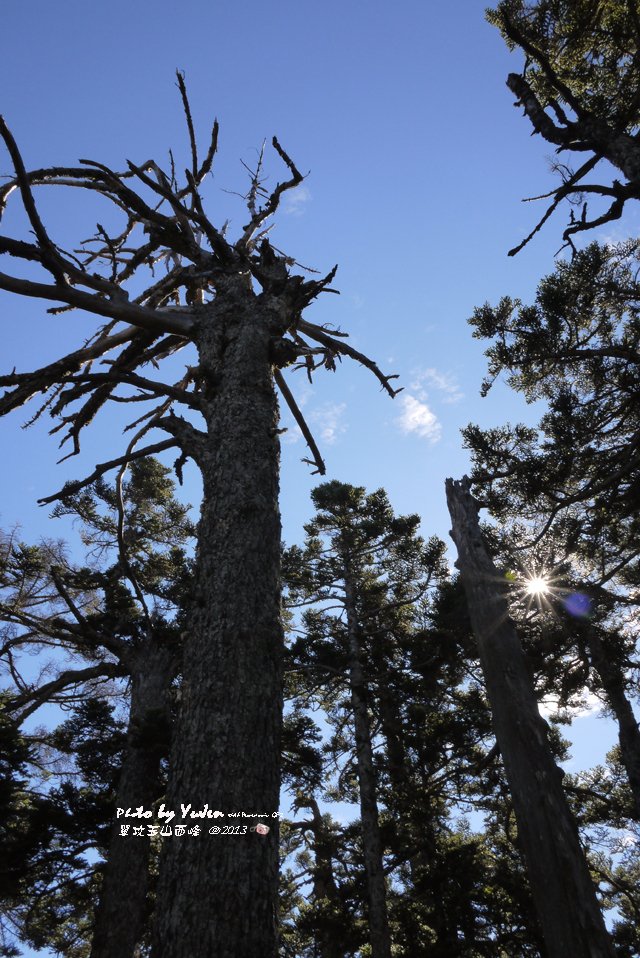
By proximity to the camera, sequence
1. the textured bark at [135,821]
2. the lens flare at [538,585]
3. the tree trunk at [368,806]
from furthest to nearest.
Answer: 1. the lens flare at [538,585]
2. the tree trunk at [368,806]
3. the textured bark at [135,821]

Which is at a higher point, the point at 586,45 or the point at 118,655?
the point at 586,45

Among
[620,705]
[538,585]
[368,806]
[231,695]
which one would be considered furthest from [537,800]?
[368,806]

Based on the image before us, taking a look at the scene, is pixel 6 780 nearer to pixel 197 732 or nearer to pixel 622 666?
pixel 197 732

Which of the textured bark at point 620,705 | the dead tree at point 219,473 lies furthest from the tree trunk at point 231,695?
the textured bark at point 620,705

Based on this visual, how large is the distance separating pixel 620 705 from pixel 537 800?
6.20 m

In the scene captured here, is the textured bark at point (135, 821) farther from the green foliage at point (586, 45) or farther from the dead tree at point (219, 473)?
the green foliage at point (586, 45)

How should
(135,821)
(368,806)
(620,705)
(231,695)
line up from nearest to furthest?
(231,695) < (135,821) < (620,705) < (368,806)

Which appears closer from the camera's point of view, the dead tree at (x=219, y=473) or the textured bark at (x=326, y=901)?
the dead tree at (x=219, y=473)

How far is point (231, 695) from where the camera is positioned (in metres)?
2.61

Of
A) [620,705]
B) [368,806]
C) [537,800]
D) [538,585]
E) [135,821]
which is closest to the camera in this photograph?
[537,800]

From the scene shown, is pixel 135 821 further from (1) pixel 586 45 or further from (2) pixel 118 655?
(1) pixel 586 45

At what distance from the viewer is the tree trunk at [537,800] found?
2947 millimetres

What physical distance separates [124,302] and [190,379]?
6.00ft

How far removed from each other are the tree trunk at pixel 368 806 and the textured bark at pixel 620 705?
3798 millimetres
